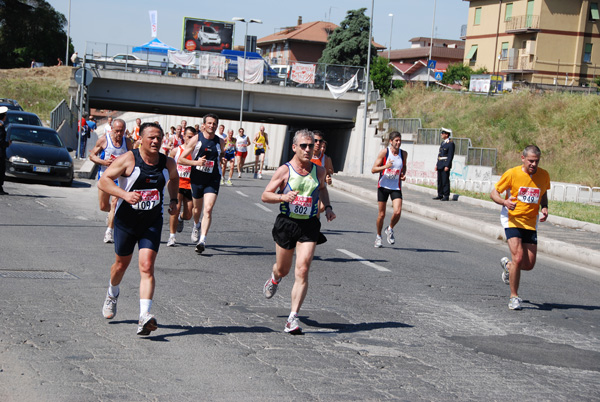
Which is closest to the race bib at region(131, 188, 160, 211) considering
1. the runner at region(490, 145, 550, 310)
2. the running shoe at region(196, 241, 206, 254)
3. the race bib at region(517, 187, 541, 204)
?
the runner at region(490, 145, 550, 310)

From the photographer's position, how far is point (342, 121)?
49.2 meters

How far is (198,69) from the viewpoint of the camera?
4481 cm

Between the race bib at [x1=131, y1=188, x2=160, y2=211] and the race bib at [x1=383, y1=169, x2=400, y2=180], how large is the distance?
292 inches

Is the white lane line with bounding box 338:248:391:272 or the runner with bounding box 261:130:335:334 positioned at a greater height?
the runner with bounding box 261:130:335:334

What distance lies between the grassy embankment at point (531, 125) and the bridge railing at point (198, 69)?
4754 millimetres

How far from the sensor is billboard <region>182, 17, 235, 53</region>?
73562 millimetres

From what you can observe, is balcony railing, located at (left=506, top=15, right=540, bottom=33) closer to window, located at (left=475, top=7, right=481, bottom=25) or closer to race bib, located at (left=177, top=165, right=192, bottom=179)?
window, located at (left=475, top=7, right=481, bottom=25)

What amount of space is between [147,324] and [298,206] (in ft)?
5.85

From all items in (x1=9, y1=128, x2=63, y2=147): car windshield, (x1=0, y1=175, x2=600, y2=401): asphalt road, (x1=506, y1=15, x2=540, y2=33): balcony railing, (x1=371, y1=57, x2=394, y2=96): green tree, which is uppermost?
(x1=506, y1=15, x2=540, y2=33): balcony railing

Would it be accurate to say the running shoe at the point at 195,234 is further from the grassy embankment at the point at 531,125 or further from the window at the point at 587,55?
the window at the point at 587,55

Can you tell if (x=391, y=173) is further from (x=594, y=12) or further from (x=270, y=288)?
(x=594, y=12)

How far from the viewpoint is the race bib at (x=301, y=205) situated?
7273 mm

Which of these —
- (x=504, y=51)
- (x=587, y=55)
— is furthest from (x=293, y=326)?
(x=504, y=51)

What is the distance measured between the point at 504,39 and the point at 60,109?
46.6m
